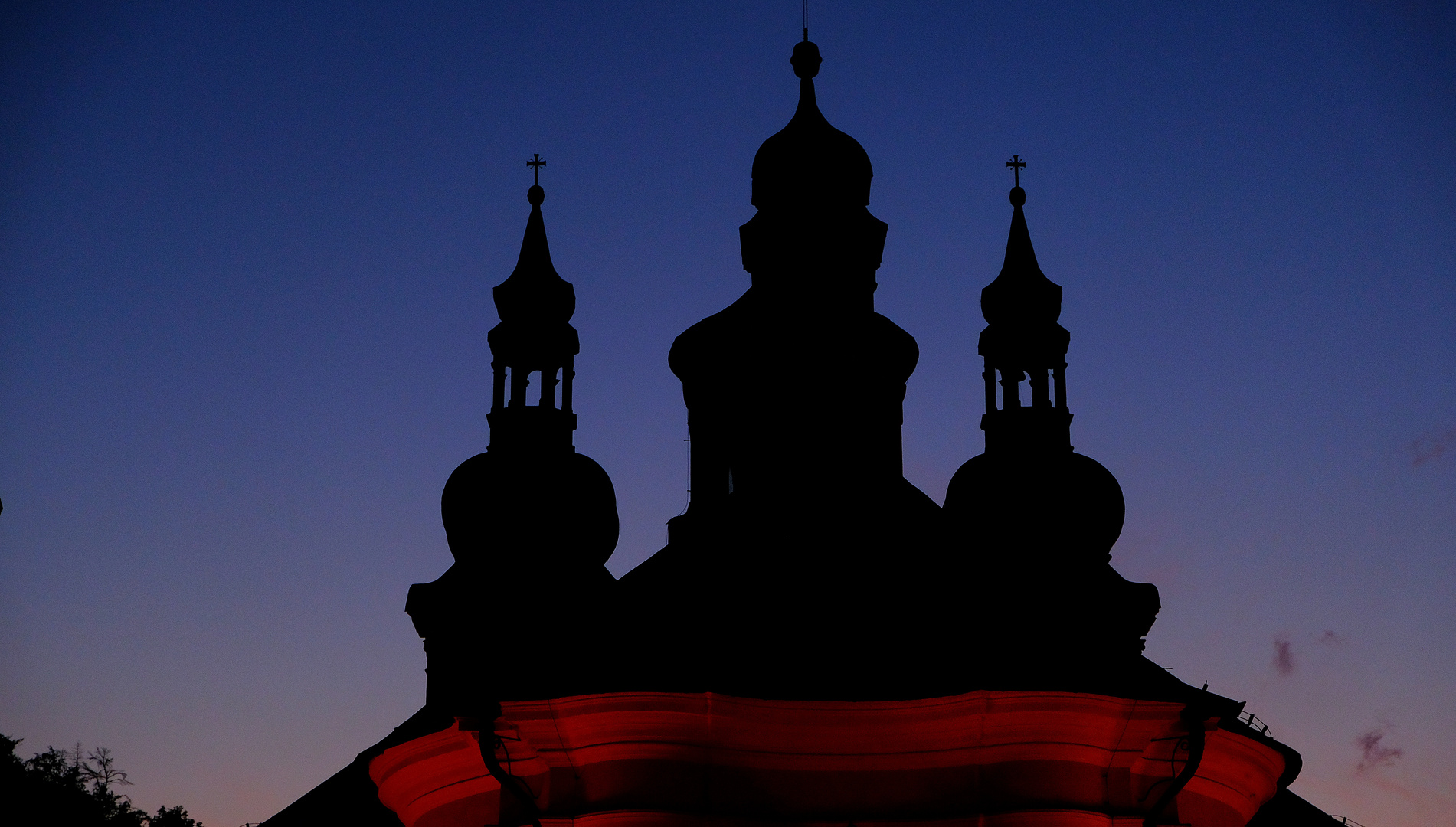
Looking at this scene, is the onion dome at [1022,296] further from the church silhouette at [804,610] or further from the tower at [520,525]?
the tower at [520,525]

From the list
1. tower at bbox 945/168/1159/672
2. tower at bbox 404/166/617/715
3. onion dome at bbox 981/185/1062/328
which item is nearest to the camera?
tower at bbox 945/168/1159/672

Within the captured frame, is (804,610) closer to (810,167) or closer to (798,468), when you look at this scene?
(798,468)

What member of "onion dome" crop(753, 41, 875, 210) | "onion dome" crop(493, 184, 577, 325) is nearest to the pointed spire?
"onion dome" crop(493, 184, 577, 325)

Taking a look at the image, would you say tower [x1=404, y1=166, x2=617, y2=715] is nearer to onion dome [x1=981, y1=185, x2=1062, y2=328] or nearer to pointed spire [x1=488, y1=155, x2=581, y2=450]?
pointed spire [x1=488, y1=155, x2=581, y2=450]

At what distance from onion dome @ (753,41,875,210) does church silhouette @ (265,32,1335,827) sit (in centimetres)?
4

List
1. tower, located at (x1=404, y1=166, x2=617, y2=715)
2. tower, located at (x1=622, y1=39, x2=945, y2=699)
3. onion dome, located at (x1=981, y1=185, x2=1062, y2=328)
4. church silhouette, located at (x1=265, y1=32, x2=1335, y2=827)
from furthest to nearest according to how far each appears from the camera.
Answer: onion dome, located at (x1=981, y1=185, x2=1062, y2=328), tower, located at (x1=404, y1=166, x2=617, y2=715), tower, located at (x1=622, y1=39, x2=945, y2=699), church silhouette, located at (x1=265, y1=32, x2=1335, y2=827)

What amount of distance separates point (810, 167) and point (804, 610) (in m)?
7.16

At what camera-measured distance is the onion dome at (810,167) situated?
23219 mm

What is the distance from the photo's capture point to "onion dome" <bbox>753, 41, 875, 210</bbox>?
23219mm

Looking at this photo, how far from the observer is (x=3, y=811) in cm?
2081

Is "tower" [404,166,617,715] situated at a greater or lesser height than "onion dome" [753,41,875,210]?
lesser

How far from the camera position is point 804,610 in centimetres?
1853

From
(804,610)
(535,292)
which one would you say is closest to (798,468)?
(804,610)

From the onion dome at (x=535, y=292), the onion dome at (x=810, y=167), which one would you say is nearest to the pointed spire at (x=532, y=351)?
the onion dome at (x=535, y=292)
